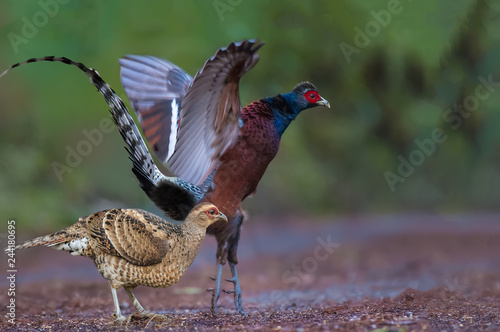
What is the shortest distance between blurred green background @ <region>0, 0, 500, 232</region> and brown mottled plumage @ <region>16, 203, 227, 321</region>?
7375 millimetres

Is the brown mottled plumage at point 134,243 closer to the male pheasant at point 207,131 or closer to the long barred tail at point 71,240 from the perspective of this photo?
the long barred tail at point 71,240

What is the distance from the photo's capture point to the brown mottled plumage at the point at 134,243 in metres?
5.21

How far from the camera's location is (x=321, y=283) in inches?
363

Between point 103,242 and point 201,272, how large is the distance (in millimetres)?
6020

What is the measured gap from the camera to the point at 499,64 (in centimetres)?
1552

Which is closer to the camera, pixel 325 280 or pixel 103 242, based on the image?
pixel 103 242

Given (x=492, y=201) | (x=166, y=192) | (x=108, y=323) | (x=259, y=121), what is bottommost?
(x=108, y=323)

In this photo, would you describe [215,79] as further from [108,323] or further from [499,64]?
[499,64]

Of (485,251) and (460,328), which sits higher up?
(485,251)

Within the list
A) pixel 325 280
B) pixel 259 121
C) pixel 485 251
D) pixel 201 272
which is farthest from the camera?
pixel 485 251

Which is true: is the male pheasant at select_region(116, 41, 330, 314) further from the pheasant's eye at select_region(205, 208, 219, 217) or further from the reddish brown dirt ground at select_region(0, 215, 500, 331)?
the reddish brown dirt ground at select_region(0, 215, 500, 331)

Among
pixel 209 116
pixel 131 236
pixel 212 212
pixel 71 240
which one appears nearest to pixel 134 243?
pixel 131 236

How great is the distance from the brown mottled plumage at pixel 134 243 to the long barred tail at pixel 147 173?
0.46 meters

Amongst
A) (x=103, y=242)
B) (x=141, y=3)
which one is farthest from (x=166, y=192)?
(x=141, y=3)
